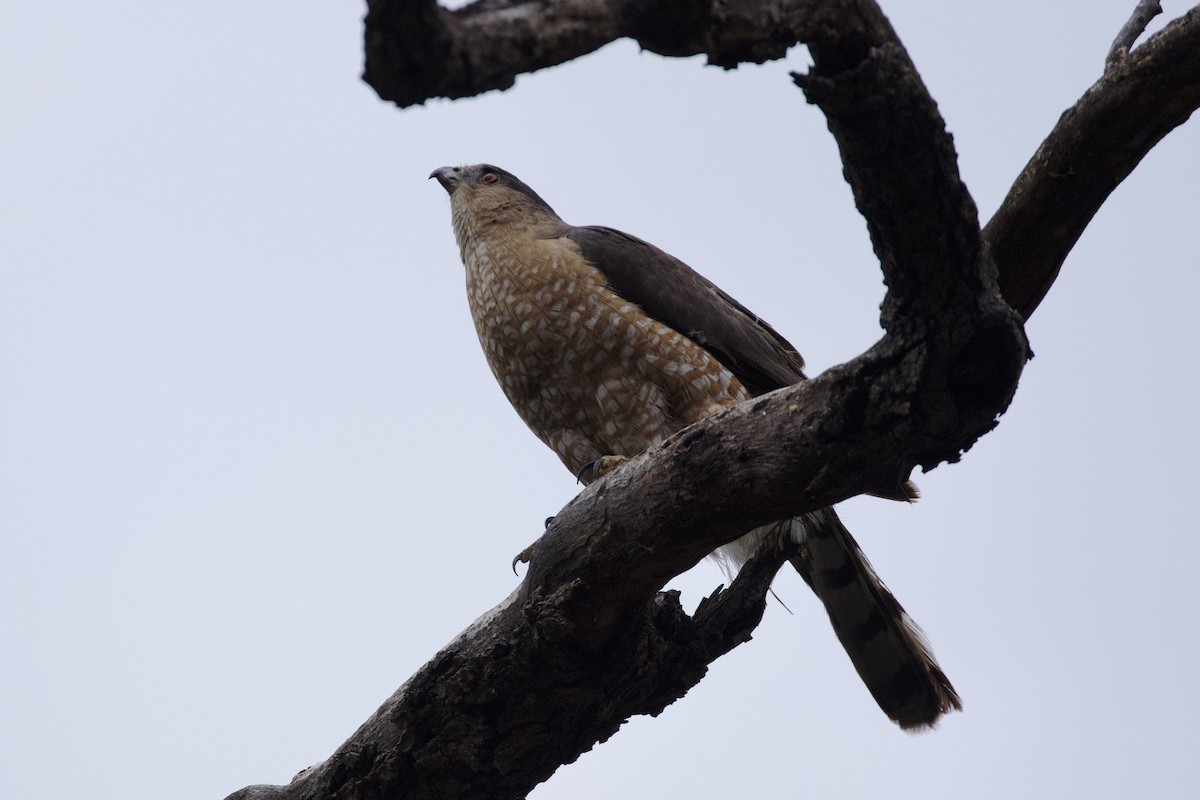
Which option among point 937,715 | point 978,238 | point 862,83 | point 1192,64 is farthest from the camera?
point 937,715

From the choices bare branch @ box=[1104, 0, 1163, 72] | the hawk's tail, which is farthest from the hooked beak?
bare branch @ box=[1104, 0, 1163, 72]

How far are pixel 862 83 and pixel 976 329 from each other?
63 cm

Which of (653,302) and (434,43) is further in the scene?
(653,302)

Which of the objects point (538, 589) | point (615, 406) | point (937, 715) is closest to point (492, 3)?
point (538, 589)

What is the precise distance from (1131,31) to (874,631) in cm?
255

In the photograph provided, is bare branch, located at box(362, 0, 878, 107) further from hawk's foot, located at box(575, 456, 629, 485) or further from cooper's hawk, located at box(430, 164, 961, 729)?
cooper's hawk, located at box(430, 164, 961, 729)

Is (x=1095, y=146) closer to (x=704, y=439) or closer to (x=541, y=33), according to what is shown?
(x=704, y=439)

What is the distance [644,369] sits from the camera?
4812 mm

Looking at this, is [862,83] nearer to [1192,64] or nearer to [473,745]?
[1192,64]

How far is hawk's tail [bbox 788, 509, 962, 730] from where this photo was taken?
16.0 feet

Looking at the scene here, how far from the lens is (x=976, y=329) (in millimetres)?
2643

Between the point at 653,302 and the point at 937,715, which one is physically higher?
the point at 653,302

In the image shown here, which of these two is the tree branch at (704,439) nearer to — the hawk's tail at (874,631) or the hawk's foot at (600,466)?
the hawk's foot at (600,466)

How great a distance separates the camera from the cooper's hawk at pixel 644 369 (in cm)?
482
